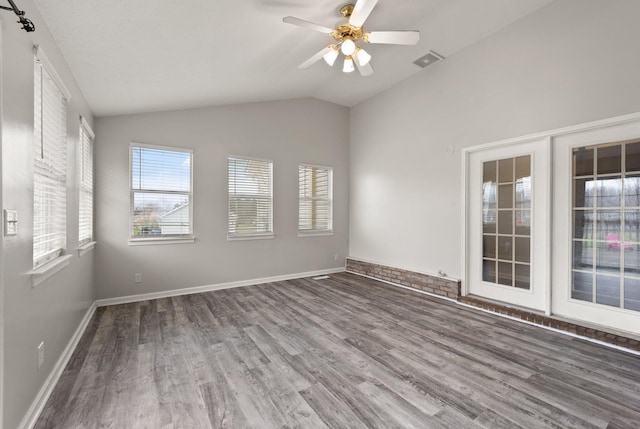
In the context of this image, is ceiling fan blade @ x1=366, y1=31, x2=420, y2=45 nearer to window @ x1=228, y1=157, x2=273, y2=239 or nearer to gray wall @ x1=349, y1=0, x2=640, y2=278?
gray wall @ x1=349, y1=0, x2=640, y2=278

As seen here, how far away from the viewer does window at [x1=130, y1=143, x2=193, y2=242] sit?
418 cm

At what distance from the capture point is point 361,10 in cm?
245

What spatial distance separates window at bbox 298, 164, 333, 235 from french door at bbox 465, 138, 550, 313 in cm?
272

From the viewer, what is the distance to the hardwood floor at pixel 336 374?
1836mm

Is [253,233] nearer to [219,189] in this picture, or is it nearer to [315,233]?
[219,189]

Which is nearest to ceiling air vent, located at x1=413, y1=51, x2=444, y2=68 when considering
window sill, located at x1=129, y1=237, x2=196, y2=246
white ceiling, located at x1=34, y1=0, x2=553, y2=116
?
white ceiling, located at x1=34, y1=0, x2=553, y2=116

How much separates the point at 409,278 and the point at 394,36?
3.50 m

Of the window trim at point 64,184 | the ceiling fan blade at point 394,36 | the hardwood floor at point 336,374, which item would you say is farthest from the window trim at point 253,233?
the ceiling fan blade at point 394,36

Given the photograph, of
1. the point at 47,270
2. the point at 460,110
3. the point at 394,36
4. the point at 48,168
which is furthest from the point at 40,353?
the point at 460,110

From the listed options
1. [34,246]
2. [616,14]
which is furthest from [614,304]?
[34,246]

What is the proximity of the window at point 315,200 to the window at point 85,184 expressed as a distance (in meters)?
3.17

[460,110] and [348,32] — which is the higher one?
[348,32]

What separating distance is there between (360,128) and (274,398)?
200 inches

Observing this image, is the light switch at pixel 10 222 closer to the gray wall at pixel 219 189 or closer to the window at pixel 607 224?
the gray wall at pixel 219 189
